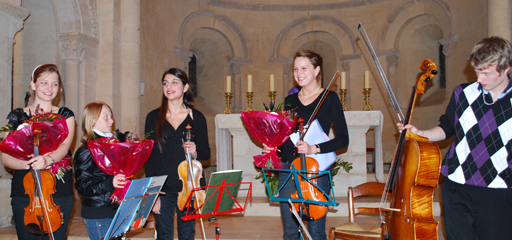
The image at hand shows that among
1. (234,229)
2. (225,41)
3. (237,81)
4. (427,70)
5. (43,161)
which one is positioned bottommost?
(234,229)

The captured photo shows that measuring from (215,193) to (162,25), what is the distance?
6782 millimetres

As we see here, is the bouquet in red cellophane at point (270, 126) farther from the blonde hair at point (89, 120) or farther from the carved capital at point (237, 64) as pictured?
the carved capital at point (237, 64)

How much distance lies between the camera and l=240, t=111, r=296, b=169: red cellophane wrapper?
225 centimetres

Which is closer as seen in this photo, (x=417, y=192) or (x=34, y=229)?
(x=417, y=192)

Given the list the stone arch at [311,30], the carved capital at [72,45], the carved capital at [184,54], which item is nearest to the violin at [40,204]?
the carved capital at [72,45]

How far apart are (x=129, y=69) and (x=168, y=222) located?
16.5 feet

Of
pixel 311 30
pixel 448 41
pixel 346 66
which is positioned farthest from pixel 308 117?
pixel 311 30

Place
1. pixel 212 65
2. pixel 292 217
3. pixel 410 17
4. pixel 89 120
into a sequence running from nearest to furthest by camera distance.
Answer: pixel 292 217
pixel 89 120
pixel 410 17
pixel 212 65

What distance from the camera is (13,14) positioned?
4.88 m

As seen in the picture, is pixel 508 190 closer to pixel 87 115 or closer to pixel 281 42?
pixel 87 115

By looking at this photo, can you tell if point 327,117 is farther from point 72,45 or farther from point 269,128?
point 72,45

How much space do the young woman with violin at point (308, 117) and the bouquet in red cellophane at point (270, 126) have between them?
0.26 feet

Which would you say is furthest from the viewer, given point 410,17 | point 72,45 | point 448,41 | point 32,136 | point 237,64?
point 237,64

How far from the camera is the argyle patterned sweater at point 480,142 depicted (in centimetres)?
202
